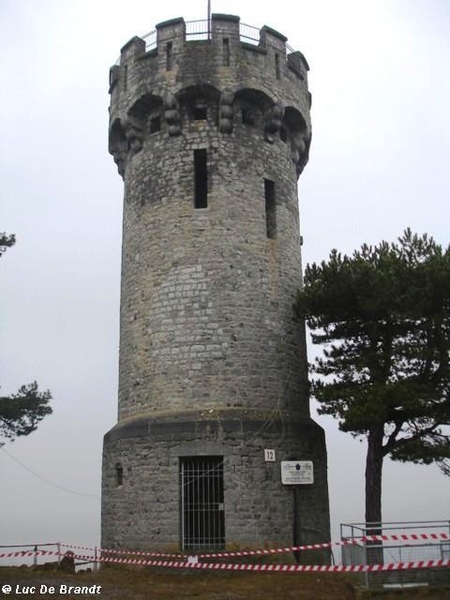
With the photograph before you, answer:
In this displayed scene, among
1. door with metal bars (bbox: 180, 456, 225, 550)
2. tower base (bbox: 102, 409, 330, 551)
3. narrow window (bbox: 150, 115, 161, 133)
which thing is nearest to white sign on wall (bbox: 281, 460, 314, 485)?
tower base (bbox: 102, 409, 330, 551)

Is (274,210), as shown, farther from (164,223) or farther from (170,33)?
(170,33)

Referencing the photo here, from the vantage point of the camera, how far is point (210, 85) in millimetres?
16703

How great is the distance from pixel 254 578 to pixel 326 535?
10.00 ft

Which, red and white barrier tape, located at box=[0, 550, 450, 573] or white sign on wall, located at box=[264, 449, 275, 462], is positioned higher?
white sign on wall, located at box=[264, 449, 275, 462]

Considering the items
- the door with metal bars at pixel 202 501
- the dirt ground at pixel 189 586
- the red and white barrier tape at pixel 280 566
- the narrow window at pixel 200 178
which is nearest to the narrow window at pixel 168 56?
the narrow window at pixel 200 178

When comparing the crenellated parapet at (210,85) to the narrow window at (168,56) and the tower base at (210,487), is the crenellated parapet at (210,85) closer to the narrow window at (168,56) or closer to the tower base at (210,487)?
the narrow window at (168,56)

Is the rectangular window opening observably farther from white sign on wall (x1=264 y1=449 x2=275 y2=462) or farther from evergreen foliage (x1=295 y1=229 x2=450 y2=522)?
white sign on wall (x1=264 y1=449 x2=275 y2=462)

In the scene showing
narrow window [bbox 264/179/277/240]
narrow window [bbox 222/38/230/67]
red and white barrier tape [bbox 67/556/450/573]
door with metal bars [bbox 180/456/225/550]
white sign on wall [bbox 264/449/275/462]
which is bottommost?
red and white barrier tape [bbox 67/556/450/573]

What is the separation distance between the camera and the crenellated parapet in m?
16.8

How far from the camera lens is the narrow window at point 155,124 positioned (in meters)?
17.5

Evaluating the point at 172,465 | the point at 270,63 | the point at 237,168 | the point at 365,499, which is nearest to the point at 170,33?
the point at 270,63

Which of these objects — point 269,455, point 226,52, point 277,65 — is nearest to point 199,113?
point 226,52

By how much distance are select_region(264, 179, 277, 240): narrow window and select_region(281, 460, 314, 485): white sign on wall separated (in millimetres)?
5507

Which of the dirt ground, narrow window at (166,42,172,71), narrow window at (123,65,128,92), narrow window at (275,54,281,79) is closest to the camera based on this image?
the dirt ground
